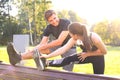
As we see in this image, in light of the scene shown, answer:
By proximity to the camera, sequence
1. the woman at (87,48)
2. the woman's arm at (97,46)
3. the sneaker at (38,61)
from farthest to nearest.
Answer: the woman's arm at (97,46), the woman at (87,48), the sneaker at (38,61)

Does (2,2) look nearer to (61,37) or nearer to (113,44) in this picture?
(113,44)

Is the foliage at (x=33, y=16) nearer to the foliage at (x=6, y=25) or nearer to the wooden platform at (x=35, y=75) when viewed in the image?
the foliage at (x=6, y=25)

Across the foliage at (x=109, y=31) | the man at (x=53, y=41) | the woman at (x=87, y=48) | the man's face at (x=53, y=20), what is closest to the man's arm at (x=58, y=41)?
the man at (x=53, y=41)

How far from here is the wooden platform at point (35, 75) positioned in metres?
3.83

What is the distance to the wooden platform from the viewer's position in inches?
151

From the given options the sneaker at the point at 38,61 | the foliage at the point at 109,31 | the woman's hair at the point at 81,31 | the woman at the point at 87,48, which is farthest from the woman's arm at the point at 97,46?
the foliage at the point at 109,31

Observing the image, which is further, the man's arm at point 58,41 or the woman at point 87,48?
the man's arm at point 58,41

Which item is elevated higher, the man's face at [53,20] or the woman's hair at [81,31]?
the man's face at [53,20]

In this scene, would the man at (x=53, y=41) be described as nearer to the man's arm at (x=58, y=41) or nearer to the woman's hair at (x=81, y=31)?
the man's arm at (x=58, y=41)

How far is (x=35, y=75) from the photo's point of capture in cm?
451

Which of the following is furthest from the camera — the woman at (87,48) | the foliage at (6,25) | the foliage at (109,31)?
the foliage at (109,31)

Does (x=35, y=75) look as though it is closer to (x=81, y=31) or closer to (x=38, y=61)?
(x=38, y=61)

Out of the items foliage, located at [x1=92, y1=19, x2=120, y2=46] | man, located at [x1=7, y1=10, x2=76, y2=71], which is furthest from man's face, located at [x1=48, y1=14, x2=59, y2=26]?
foliage, located at [x1=92, y1=19, x2=120, y2=46]

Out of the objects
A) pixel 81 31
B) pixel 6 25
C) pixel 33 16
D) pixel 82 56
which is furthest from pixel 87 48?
pixel 6 25
